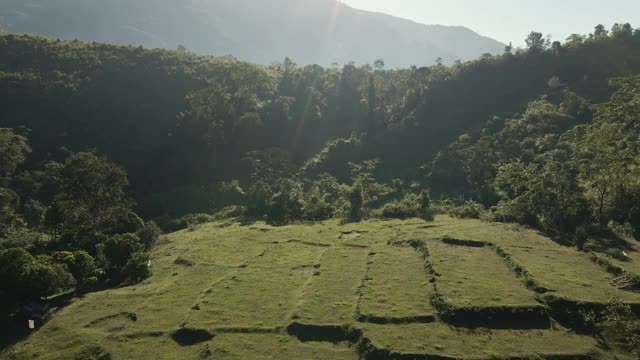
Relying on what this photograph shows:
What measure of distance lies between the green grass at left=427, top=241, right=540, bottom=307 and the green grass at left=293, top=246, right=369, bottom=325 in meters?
7.00

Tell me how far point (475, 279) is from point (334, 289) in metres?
11.8

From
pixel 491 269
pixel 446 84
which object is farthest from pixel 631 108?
pixel 446 84

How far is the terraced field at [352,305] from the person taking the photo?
29.8 meters

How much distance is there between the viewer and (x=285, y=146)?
10588 centimetres

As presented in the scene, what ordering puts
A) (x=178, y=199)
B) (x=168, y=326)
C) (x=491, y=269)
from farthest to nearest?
(x=178, y=199), (x=491, y=269), (x=168, y=326)

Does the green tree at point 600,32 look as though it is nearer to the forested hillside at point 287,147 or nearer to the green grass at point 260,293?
the forested hillside at point 287,147

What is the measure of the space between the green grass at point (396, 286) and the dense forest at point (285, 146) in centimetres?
1945

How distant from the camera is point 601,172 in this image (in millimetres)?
55750

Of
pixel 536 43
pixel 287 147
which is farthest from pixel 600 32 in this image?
pixel 287 147

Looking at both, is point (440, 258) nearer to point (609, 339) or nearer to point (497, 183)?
point (609, 339)

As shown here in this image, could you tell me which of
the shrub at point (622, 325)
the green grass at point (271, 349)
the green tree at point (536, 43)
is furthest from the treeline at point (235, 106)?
the shrub at point (622, 325)

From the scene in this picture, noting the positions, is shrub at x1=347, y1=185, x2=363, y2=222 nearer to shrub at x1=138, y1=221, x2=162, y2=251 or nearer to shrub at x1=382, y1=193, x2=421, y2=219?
shrub at x1=382, y1=193, x2=421, y2=219

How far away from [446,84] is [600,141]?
64.6 m

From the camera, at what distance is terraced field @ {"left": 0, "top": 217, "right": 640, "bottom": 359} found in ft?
97.7
